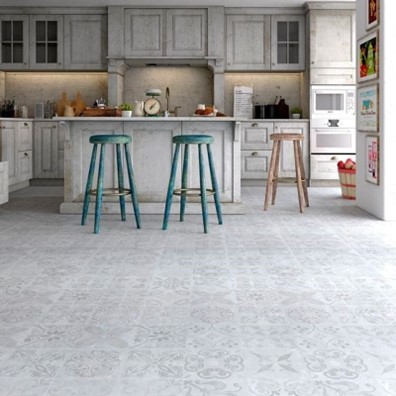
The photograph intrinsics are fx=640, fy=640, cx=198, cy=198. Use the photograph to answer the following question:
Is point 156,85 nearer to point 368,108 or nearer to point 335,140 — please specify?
point 335,140

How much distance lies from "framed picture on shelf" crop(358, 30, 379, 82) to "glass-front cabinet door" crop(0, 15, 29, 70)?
483cm

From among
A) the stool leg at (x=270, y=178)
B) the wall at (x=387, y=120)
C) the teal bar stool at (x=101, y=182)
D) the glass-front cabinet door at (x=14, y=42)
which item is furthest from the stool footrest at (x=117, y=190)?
the glass-front cabinet door at (x=14, y=42)

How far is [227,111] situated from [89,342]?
7.32 metres

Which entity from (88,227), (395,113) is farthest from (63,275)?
(395,113)

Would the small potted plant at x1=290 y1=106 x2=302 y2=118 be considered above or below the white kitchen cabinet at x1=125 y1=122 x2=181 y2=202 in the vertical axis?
above

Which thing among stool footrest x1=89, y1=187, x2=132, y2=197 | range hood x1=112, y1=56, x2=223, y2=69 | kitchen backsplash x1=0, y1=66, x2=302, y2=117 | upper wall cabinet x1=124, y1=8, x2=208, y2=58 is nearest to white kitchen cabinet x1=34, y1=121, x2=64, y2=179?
kitchen backsplash x1=0, y1=66, x2=302, y2=117

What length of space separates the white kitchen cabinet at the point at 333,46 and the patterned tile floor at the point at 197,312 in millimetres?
4178

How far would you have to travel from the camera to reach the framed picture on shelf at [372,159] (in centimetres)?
562

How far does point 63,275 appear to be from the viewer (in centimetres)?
333

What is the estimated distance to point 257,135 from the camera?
8781 millimetres

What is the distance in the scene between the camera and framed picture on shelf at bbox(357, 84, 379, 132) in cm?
563

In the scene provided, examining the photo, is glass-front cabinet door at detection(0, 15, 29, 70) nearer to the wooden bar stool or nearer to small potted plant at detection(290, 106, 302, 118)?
small potted plant at detection(290, 106, 302, 118)

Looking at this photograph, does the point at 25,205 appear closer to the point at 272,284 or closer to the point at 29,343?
the point at 272,284

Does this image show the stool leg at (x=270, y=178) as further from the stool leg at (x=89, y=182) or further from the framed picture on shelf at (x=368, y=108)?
the stool leg at (x=89, y=182)
